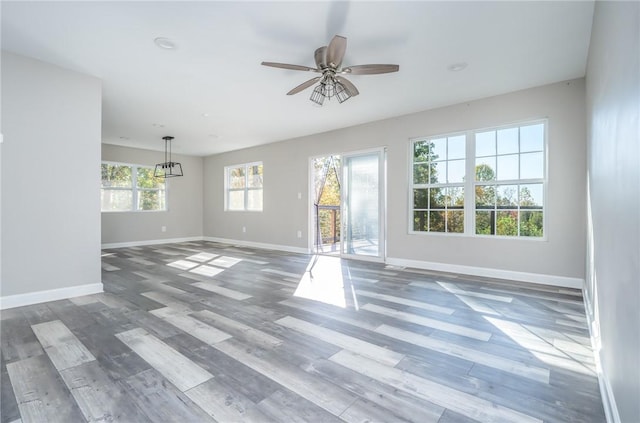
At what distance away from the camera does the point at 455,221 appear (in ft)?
15.0

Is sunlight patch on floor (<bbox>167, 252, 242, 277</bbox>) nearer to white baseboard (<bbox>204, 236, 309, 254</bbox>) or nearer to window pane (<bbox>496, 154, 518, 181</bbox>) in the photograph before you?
white baseboard (<bbox>204, 236, 309, 254</bbox>)

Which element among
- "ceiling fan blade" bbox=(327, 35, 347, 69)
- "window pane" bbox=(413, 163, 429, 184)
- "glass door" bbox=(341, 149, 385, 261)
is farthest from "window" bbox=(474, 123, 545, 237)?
"ceiling fan blade" bbox=(327, 35, 347, 69)

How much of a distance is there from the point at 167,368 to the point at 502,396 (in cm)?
189

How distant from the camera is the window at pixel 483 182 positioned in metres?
3.98

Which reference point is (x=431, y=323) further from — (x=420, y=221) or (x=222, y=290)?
(x=420, y=221)

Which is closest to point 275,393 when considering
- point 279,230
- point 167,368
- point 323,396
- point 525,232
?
point 323,396

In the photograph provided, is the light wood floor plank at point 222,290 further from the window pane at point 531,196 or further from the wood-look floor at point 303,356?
the window pane at point 531,196

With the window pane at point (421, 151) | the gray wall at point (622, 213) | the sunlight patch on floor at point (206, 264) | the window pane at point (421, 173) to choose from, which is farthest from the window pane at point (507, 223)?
the sunlight patch on floor at point (206, 264)

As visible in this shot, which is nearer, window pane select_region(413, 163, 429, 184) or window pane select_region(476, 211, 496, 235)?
window pane select_region(476, 211, 496, 235)

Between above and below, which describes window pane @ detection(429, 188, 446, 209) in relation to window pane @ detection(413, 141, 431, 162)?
below

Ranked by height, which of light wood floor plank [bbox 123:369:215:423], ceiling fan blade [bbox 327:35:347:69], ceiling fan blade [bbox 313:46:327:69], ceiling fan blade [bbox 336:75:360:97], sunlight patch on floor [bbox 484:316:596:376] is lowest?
light wood floor plank [bbox 123:369:215:423]

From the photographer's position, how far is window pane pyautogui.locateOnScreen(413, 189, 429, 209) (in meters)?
4.87

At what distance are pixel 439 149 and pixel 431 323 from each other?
3.06 m

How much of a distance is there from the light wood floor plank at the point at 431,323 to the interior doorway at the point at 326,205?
3.45 m
